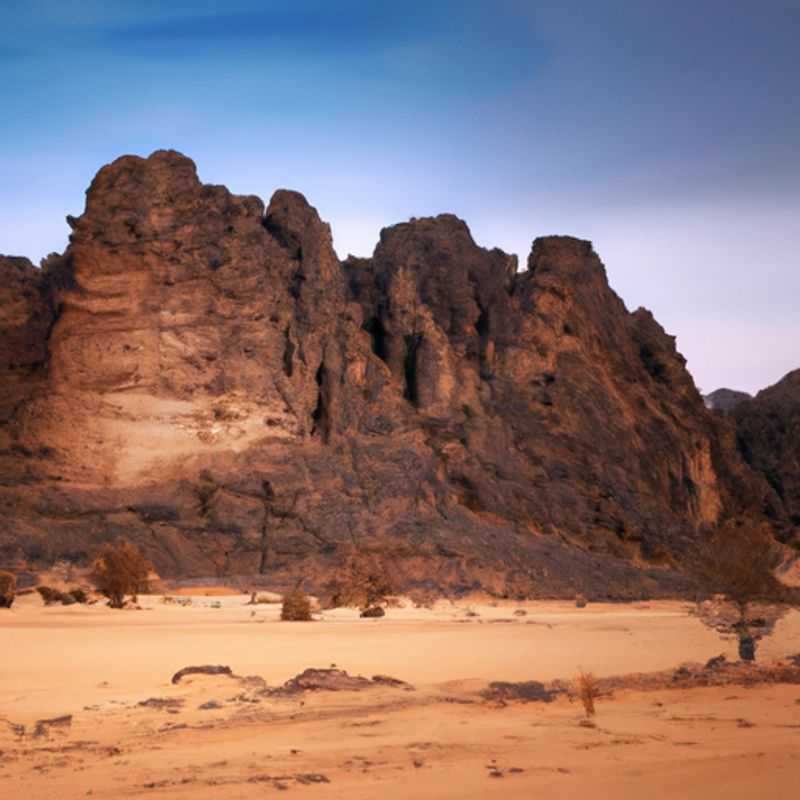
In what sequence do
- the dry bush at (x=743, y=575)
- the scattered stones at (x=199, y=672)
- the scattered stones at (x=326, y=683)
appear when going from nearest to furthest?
the scattered stones at (x=326, y=683), the scattered stones at (x=199, y=672), the dry bush at (x=743, y=575)

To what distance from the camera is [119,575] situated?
114 ft

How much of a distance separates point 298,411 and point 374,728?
47946mm

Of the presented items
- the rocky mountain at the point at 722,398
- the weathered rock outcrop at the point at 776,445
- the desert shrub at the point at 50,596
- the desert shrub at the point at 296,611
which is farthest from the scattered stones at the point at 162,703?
the rocky mountain at the point at 722,398

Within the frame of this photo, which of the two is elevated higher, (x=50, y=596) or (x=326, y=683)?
→ (x=50, y=596)

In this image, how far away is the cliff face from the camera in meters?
51.6

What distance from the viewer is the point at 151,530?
4934cm

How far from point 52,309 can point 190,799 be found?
56824 mm

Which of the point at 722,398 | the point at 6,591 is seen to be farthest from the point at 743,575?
the point at 722,398

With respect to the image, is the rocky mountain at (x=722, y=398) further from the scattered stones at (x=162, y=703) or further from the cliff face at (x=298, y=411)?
the scattered stones at (x=162, y=703)

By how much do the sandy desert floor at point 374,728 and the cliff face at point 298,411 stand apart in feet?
104

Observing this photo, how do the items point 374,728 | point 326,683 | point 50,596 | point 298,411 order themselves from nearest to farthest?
point 374,728
point 326,683
point 50,596
point 298,411

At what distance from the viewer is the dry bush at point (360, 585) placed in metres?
39.6

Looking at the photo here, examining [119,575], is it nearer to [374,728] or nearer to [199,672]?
[199,672]

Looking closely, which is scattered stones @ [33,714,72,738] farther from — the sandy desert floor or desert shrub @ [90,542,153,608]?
desert shrub @ [90,542,153,608]
